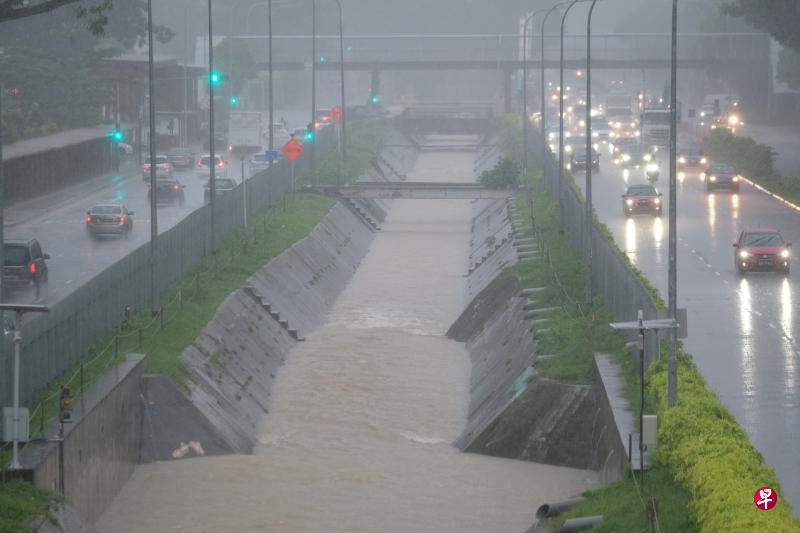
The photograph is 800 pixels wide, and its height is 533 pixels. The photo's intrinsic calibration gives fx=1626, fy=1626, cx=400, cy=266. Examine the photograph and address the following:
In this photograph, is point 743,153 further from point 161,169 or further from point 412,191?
point 161,169

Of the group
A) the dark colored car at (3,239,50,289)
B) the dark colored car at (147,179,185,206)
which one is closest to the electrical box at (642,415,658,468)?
the dark colored car at (3,239,50,289)

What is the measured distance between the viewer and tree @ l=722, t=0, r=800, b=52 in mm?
85312

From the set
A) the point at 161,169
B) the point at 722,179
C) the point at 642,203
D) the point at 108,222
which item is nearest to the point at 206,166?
the point at 161,169

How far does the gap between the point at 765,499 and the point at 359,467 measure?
50.6 feet

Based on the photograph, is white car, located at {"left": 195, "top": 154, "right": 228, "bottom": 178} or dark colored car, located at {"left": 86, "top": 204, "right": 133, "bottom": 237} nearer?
dark colored car, located at {"left": 86, "top": 204, "right": 133, "bottom": 237}

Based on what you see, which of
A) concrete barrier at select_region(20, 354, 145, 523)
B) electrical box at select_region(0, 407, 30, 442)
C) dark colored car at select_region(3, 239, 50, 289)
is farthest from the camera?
dark colored car at select_region(3, 239, 50, 289)

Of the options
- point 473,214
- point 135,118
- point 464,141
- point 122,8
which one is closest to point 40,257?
point 473,214

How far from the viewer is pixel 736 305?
43.3 m

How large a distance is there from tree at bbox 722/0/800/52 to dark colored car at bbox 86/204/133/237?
129ft

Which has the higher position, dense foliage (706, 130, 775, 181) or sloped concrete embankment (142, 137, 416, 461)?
dense foliage (706, 130, 775, 181)

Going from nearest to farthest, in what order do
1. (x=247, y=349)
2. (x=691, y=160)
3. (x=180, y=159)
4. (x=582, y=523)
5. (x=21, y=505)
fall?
1. (x=21, y=505)
2. (x=582, y=523)
3. (x=247, y=349)
4. (x=691, y=160)
5. (x=180, y=159)

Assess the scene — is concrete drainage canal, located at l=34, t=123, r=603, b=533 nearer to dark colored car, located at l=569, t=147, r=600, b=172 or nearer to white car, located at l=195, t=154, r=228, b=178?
dark colored car, located at l=569, t=147, r=600, b=172

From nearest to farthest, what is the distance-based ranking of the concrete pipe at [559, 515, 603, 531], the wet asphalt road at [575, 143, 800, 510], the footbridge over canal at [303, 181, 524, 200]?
1. the concrete pipe at [559, 515, 603, 531]
2. the wet asphalt road at [575, 143, 800, 510]
3. the footbridge over canal at [303, 181, 524, 200]

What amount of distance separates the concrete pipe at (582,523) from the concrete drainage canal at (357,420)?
5.26 metres
